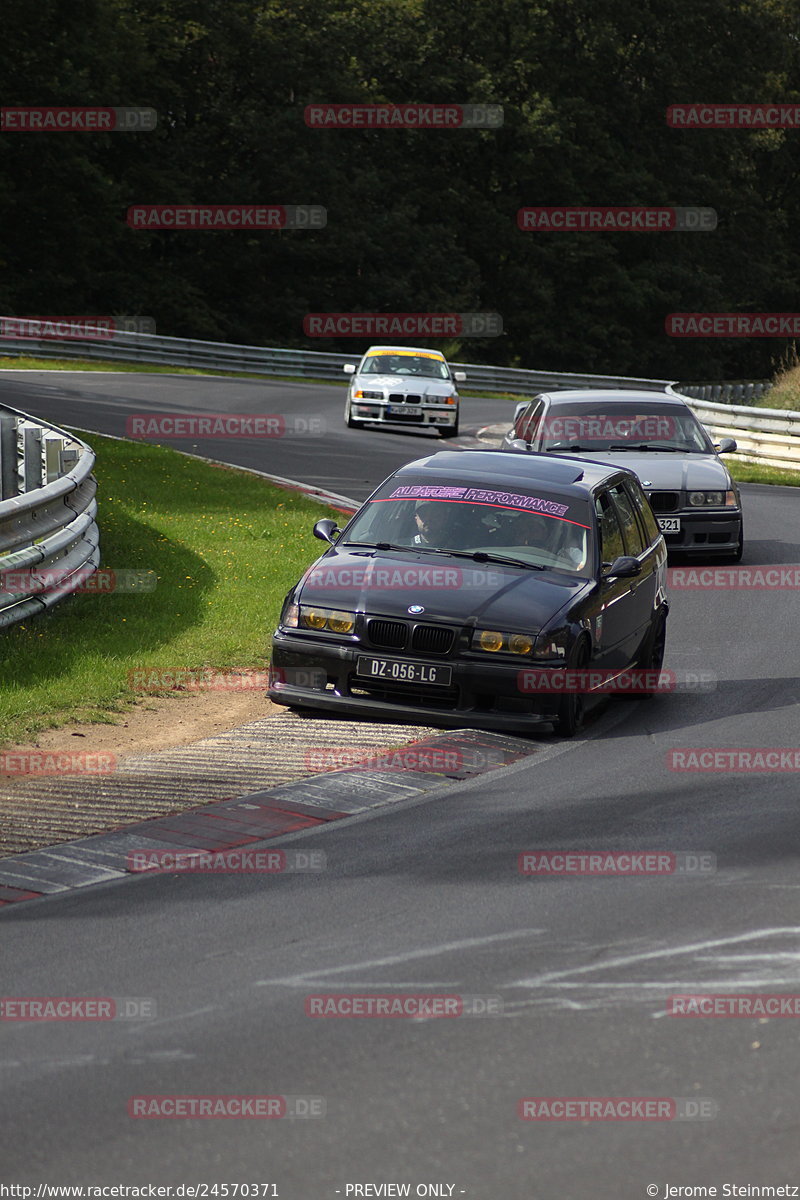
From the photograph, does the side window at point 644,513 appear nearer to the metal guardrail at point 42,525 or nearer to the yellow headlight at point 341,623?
the yellow headlight at point 341,623

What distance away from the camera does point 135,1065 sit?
4949 millimetres

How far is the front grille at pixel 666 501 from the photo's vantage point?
16766mm

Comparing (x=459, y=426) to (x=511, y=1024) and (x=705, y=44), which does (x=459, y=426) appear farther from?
(x=705, y=44)

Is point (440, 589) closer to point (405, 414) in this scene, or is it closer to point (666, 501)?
point (666, 501)

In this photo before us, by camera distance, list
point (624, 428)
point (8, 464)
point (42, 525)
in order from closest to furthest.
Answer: point (42, 525)
point (8, 464)
point (624, 428)

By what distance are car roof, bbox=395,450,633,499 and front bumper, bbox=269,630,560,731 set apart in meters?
1.88

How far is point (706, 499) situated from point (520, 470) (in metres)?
5.88

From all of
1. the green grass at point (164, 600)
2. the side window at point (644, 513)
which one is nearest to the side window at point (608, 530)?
the side window at point (644, 513)

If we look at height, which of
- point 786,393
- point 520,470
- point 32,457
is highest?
point 520,470

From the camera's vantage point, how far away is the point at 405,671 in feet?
32.4

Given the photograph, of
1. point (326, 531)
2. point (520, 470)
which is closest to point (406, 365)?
point (520, 470)

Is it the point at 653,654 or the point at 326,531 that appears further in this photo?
the point at 653,654

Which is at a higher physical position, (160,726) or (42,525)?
(42,525)

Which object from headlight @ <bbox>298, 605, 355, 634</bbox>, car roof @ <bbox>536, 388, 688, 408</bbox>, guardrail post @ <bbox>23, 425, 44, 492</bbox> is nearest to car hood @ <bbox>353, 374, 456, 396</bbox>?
car roof @ <bbox>536, 388, 688, 408</bbox>
